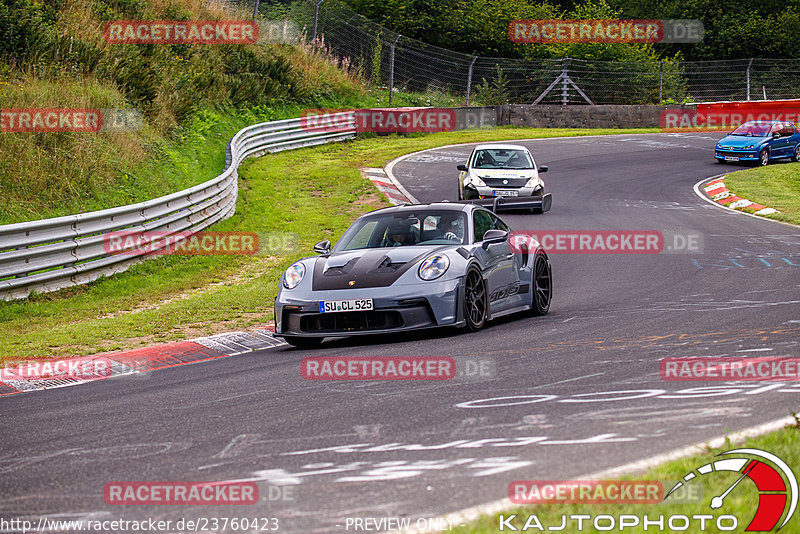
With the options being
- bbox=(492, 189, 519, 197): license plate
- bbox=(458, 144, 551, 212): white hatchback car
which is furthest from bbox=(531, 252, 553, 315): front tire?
bbox=(492, 189, 519, 197): license plate

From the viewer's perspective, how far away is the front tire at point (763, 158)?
30138mm

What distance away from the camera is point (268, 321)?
1112cm

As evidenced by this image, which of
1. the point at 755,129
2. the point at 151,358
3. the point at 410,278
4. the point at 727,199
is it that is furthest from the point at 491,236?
the point at 755,129

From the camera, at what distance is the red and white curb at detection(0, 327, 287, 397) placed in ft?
26.5

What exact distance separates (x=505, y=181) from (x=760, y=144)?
13156 millimetres

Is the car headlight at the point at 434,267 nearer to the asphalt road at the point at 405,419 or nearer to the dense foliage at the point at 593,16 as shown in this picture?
the asphalt road at the point at 405,419

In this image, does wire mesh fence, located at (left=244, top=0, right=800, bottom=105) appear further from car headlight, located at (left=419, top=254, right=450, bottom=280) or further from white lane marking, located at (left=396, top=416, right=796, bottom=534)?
white lane marking, located at (left=396, top=416, right=796, bottom=534)

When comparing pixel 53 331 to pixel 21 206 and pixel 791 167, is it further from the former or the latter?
pixel 791 167

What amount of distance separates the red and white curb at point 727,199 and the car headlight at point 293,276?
14.2 meters

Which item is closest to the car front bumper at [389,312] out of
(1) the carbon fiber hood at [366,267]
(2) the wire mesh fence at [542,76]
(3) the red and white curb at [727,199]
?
(1) the carbon fiber hood at [366,267]

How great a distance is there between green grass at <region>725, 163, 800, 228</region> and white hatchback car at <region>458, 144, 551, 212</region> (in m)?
4.87

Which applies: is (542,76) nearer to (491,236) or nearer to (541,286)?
(541,286)

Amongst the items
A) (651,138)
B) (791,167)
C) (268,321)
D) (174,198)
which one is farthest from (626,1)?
(268,321)

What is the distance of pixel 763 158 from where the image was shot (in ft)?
99.1
